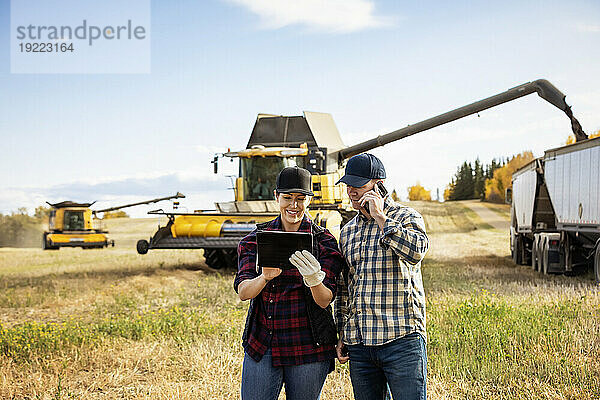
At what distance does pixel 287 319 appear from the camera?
3.43 metres

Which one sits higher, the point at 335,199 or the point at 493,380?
the point at 335,199

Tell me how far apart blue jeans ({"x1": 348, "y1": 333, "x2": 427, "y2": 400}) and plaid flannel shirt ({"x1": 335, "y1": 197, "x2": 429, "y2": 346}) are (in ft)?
0.20

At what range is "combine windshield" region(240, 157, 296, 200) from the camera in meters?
16.8

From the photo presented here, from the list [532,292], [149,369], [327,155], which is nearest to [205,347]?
[149,369]

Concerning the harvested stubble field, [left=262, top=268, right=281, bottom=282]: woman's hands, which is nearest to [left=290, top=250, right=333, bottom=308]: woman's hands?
[left=262, top=268, right=281, bottom=282]: woman's hands

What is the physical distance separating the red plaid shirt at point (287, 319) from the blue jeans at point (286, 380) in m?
0.04

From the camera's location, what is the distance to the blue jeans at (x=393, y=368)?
3348 mm

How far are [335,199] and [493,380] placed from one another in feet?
36.7

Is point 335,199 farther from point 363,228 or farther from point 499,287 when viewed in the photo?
point 363,228

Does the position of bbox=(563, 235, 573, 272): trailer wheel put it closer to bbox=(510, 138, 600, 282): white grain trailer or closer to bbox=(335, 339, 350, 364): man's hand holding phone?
bbox=(510, 138, 600, 282): white grain trailer

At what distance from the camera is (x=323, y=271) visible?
3.41 metres

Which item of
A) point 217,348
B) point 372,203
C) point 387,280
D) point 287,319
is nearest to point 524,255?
point 217,348

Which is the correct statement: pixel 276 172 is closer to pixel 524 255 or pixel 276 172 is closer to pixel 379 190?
pixel 524 255

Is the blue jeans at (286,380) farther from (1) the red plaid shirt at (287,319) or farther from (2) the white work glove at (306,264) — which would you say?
(2) the white work glove at (306,264)
